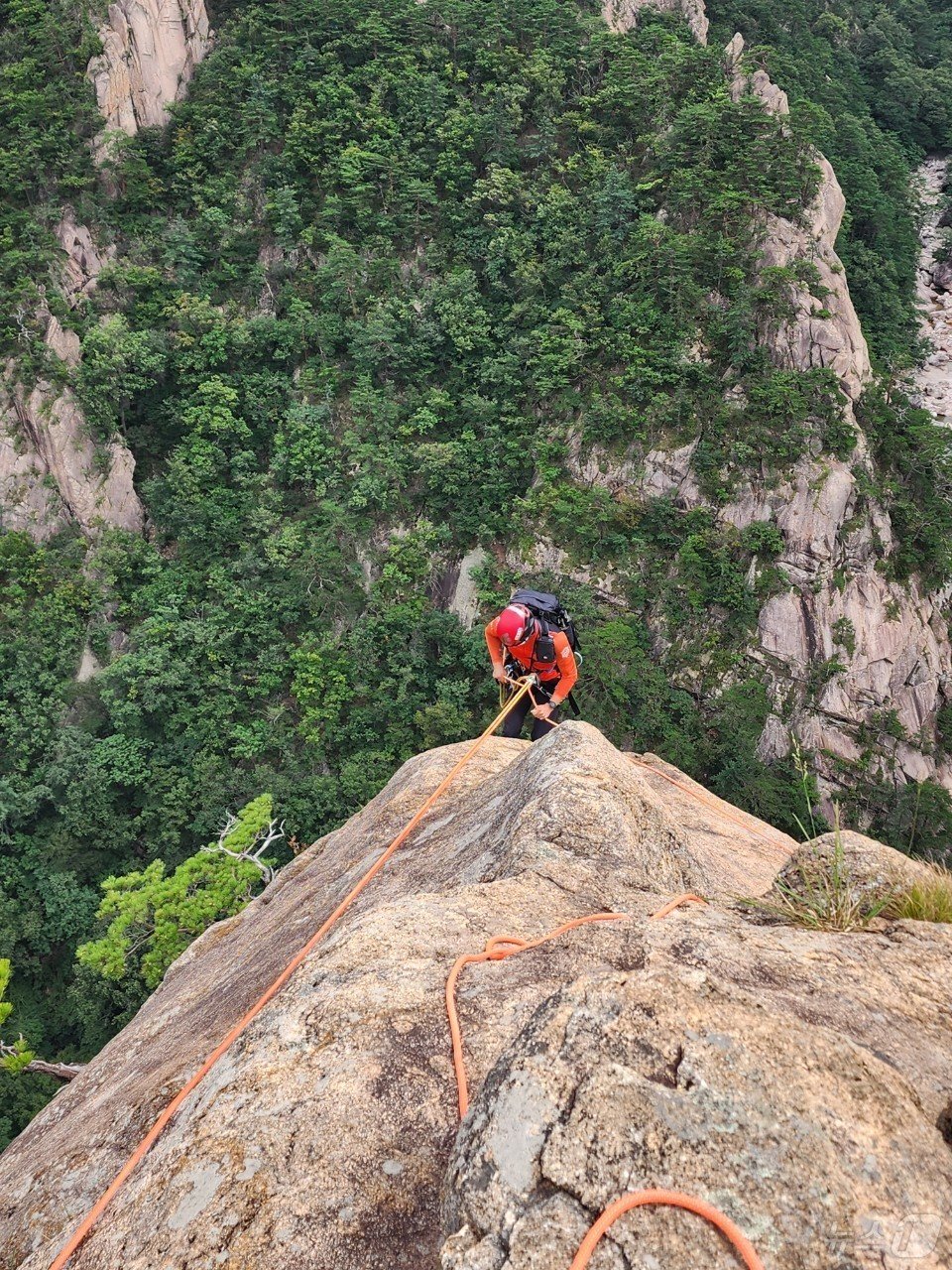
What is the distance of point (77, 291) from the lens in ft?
76.3

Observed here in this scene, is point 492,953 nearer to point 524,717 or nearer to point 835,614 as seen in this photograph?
point 524,717

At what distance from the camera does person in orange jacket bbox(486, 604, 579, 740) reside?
19.3 ft

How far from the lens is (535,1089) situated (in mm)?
1771

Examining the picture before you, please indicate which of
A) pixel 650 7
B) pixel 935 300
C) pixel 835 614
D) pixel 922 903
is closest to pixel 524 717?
pixel 922 903

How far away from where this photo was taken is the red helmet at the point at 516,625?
589 centimetres

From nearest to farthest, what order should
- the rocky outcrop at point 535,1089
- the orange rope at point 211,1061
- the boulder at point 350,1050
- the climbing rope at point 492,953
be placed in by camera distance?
the rocky outcrop at point 535,1089 < the boulder at point 350,1050 < the orange rope at point 211,1061 < the climbing rope at point 492,953

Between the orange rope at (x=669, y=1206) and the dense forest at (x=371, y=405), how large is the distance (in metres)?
16.2

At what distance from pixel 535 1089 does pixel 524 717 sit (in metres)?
5.11

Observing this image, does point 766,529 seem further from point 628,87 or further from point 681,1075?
point 681,1075

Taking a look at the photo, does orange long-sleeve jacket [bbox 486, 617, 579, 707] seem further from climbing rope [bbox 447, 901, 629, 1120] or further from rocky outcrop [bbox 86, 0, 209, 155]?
rocky outcrop [bbox 86, 0, 209, 155]

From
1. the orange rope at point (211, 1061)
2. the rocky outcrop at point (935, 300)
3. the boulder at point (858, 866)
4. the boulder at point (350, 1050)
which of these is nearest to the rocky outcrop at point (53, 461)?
the boulder at point (350, 1050)

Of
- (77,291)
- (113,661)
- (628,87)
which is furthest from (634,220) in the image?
(113,661)

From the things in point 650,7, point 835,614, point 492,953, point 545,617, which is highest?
point 650,7

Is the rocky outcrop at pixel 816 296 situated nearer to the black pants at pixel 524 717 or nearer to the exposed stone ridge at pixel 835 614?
the exposed stone ridge at pixel 835 614
